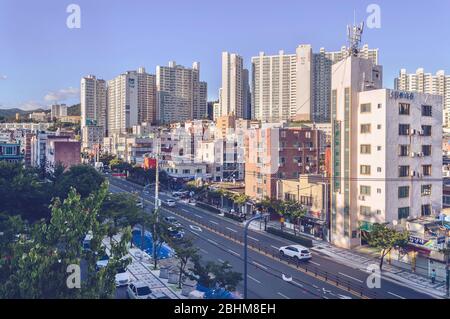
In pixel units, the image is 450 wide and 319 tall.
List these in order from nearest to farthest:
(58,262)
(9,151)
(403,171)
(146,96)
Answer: (58,262)
(403,171)
(9,151)
(146,96)

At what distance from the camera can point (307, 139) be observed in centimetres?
2762

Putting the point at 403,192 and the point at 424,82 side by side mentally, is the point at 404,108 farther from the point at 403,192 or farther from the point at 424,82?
the point at 424,82

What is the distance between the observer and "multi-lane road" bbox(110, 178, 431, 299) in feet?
40.8

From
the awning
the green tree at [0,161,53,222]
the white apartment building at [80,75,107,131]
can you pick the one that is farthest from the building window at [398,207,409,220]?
the white apartment building at [80,75,107,131]

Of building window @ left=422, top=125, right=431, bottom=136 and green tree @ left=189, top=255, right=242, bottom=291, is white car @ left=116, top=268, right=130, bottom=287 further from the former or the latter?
building window @ left=422, top=125, right=431, bottom=136

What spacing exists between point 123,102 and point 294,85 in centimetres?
2542

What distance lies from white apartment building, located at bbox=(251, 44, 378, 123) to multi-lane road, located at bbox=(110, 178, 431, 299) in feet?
109

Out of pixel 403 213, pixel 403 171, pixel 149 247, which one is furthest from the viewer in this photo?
pixel 403 171

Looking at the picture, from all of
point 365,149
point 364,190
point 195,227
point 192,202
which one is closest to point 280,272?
point 364,190

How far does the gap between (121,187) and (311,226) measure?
21697 millimetres

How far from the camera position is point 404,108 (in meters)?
18.8

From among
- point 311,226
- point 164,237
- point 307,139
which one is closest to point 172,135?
point 307,139
